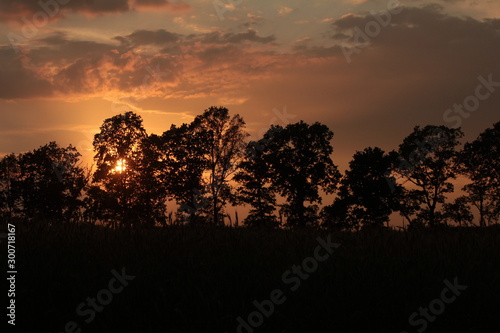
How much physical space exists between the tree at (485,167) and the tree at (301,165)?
14.4 metres

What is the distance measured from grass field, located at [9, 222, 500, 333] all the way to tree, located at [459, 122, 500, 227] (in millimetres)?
48959

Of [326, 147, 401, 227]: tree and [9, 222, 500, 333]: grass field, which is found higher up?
[326, 147, 401, 227]: tree

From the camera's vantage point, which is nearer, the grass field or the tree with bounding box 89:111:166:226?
the grass field

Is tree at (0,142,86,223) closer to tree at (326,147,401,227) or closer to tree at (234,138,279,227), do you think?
tree at (234,138,279,227)

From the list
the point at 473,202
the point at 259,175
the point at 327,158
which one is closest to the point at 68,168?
the point at 259,175

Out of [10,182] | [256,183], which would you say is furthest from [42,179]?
[256,183]

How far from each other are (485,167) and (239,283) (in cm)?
5358

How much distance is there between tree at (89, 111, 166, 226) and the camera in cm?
5125

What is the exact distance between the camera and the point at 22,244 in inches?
338

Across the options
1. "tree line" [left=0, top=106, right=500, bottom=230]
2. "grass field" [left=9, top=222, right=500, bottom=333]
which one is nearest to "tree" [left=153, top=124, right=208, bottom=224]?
"tree line" [left=0, top=106, right=500, bottom=230]

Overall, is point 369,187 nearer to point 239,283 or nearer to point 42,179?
point 42,179

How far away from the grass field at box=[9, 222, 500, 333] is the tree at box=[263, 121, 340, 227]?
4420 cm

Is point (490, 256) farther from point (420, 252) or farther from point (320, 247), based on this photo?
point (320, 247)

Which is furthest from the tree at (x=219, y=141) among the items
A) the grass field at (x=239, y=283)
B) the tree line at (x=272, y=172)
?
the grass field at (x=239, y=283)
